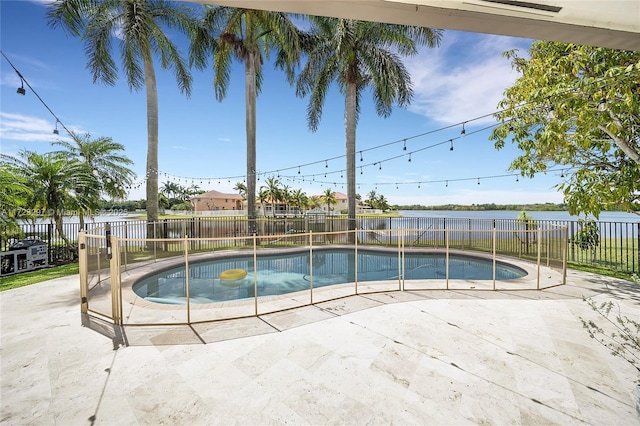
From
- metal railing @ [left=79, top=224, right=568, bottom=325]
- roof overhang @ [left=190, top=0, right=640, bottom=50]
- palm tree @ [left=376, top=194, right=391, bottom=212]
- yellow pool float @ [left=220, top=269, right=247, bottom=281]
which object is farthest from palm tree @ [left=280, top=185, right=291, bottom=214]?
roof overhang @ [left=190, top=0, right=640, bottom=50]

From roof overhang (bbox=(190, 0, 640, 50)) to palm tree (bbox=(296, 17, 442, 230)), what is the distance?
1227cm

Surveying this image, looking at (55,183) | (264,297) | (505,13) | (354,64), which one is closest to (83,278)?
(264,297)

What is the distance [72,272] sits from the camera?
8.23m

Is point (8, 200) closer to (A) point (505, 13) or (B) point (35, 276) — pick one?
(B) point (35, 276)

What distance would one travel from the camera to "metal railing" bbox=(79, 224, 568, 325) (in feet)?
15.6

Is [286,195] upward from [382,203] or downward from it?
upward

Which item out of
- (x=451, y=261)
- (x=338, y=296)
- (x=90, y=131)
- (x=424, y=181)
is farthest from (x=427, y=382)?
(x=424, y=181)

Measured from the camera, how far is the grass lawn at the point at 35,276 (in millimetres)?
6761

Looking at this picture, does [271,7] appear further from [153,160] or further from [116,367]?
[153,160]

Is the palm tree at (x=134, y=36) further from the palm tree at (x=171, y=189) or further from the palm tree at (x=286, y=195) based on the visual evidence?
the palm tree at (x=171, y=189)

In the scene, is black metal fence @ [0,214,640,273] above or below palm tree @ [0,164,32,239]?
below

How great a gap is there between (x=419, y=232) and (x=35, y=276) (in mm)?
16491

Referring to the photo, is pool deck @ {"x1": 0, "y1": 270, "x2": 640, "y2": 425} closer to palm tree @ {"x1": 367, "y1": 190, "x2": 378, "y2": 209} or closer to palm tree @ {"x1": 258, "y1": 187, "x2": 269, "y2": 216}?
palm tree @ {"x1": 258, "y1": 187, "x2": 269, "y2": 216}

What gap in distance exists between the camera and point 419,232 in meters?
15.5
